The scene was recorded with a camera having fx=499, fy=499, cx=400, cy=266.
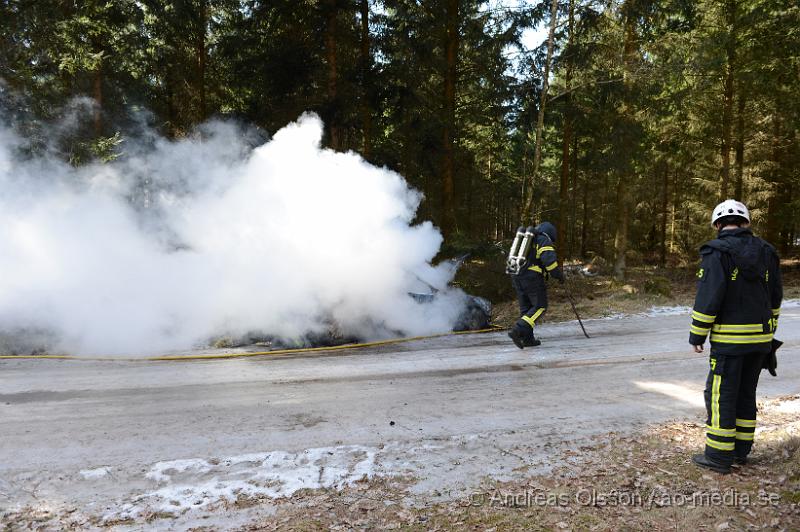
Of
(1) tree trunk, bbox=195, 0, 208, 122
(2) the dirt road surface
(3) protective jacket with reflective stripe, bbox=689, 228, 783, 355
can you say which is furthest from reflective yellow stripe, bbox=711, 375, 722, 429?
(1) tree trunk, bbox=195, 0, 208, 122

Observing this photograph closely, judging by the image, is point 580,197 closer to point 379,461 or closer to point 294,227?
point 294,227

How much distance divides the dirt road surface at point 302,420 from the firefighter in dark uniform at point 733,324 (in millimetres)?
1063

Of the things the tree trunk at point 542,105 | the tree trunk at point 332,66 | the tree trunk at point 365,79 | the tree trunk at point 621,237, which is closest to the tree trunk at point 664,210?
the tree trunk at point 621,237

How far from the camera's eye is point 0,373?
6852mm

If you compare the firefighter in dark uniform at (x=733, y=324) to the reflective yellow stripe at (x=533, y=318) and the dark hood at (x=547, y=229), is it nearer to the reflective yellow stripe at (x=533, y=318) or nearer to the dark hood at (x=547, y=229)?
the reflective yellow stripe at (x=533, y=318)

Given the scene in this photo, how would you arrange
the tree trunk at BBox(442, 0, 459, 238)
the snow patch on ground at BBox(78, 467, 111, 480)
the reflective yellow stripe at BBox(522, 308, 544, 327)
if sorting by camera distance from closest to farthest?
1. the snow patch on ground at BBox(78, 467, 111, 480)
2. the reflective yellow stripe at BBox(522, 308, 544, 327)
3. the tree trunk at BBox(442, 0, 459, 238)

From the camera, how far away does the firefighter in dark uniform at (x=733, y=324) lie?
12.8 feet

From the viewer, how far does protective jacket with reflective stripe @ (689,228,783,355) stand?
12.8ft

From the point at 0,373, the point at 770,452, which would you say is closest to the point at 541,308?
the point at 770,452

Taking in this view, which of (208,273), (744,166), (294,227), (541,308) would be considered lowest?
→ (541,308)

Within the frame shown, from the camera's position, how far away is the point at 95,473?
13.5 ft

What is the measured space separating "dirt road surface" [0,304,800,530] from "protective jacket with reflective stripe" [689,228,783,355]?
4.94 feet

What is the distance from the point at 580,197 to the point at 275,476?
30532mm

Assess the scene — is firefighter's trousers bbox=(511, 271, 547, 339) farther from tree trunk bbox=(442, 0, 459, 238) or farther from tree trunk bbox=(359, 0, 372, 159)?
tree trunk bbox=(359, 0, 372, 159)
